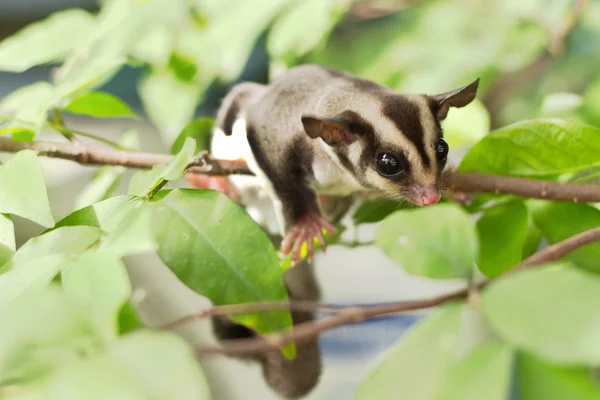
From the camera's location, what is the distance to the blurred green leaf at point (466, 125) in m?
1.45

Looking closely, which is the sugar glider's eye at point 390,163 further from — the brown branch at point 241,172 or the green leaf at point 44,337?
the green leaf at point 44,337

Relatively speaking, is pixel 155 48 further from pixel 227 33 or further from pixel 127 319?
pixel 127 319

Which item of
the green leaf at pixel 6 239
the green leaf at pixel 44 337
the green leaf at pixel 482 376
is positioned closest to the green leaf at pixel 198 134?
the green leaf at pixel 6 239

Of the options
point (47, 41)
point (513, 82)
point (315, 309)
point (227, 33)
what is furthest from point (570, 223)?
point (513, 82)

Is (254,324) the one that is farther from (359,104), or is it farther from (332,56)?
(332,56)

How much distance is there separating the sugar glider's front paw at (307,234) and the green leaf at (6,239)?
1.65 ft

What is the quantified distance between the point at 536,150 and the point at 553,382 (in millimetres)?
696

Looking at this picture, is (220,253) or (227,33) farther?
(227,33)

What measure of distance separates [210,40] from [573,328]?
62.2 inches

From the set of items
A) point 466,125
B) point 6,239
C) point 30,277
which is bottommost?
point 466,125

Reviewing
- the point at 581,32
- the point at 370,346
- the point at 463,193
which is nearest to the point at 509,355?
the point at 370,346

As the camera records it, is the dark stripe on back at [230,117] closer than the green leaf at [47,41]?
No

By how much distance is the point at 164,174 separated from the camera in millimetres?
838

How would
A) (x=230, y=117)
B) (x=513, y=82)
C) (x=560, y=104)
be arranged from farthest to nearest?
(x=513, y=82), (x=230, y=117), (x=560, y=104)
